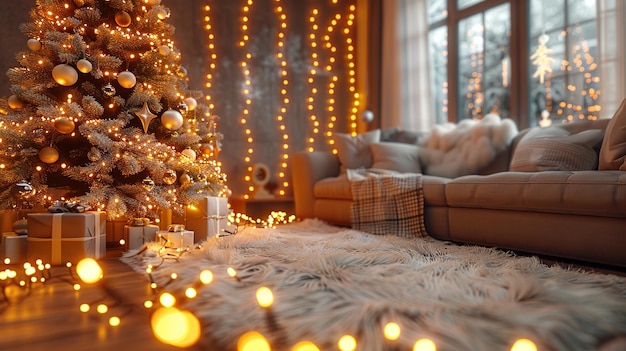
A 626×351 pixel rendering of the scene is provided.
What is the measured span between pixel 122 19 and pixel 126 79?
1.10ft

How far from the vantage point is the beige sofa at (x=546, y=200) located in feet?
5.50

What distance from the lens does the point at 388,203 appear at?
2.63m

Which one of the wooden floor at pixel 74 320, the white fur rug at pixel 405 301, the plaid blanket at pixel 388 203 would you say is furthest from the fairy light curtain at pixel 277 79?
the wooden floor at pixel 74 320

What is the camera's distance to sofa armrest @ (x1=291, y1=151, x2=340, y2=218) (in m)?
3.32

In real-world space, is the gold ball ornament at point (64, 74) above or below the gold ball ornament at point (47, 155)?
above

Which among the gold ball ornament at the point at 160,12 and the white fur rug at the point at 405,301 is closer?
the white fur rug at the point at 405,301

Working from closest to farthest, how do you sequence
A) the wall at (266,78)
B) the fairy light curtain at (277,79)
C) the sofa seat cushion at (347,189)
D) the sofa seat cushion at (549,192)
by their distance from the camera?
the sofa seat cushion at (549,192)
the sofa seat cushion at (347,189)
the wall at (266,78)
the fairy light curtain at (277,79)

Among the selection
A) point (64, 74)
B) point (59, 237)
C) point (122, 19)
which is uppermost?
point (122, 19)

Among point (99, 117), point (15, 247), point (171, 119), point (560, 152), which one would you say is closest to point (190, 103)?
point (171, 119)

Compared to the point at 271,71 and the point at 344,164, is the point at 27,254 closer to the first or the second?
the point at 344,164

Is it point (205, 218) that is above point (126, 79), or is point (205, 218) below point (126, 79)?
below

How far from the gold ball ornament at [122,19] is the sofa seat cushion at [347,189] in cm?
156

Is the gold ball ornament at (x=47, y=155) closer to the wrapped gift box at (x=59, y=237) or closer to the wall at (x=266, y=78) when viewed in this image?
the wrapped gift box at (x=59, y=237)

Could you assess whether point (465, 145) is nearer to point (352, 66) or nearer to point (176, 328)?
point (352, 66)
